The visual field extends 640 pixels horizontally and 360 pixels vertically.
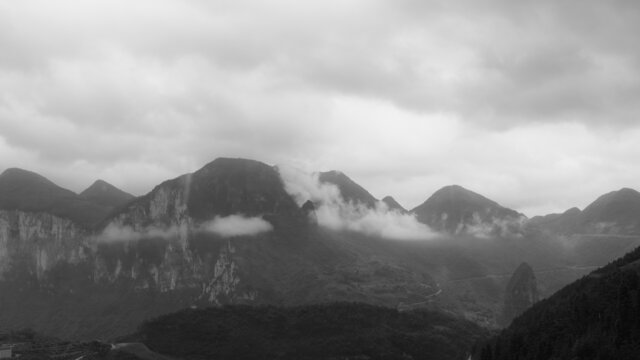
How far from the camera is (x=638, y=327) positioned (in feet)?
645

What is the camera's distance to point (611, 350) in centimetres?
19138

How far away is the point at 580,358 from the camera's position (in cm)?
19625

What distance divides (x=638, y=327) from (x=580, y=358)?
47.9 feet

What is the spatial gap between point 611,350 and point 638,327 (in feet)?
33.3

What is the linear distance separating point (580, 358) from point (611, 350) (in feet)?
25.1
